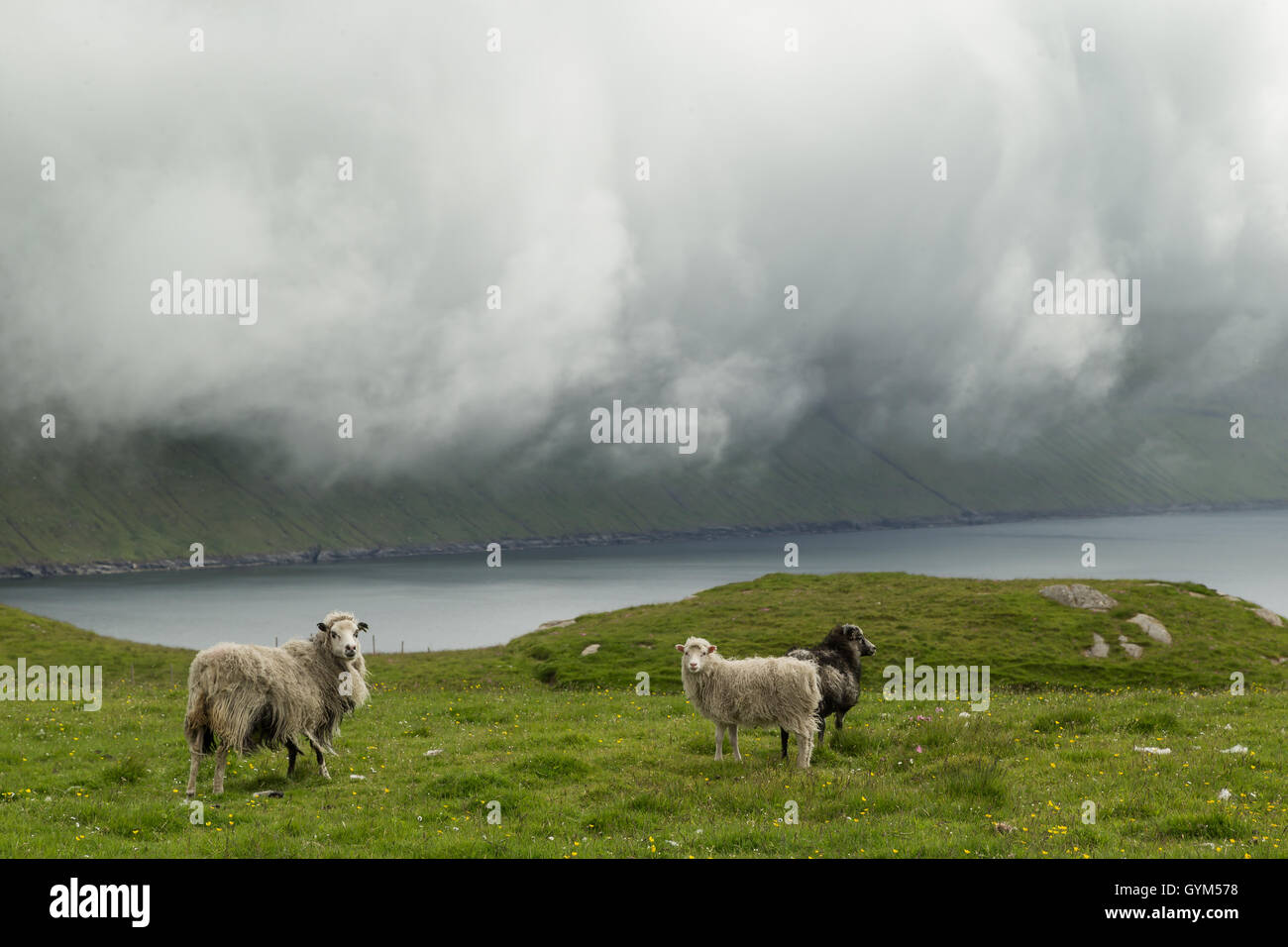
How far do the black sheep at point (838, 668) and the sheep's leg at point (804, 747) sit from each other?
1.99 m

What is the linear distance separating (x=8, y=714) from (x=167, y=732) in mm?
7668

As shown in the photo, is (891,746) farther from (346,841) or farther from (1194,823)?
(346,841)

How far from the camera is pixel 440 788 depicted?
55.0ft

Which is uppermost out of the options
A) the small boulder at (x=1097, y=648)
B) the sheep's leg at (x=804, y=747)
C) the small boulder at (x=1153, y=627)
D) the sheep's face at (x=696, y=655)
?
the sheep's face at (x=696, y=655)

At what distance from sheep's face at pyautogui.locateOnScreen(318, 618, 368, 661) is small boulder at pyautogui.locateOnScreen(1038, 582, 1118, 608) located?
169 ft

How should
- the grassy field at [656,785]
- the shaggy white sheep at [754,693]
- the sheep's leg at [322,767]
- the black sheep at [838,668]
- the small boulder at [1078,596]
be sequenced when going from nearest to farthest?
1. the grassy field at [656,785]
2. the sheep's leg at [322,767]
3. the shaggy white sheep at [754,693]
4. the black sheep at [838,668]
5. the small boulder at [1078,596]

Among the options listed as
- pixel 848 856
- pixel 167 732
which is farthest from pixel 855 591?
pixel 848 856

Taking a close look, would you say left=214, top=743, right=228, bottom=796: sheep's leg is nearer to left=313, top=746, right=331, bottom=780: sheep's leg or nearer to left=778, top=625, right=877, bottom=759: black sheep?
left=313, top=746, right=331, bottom=780: sheep's leg

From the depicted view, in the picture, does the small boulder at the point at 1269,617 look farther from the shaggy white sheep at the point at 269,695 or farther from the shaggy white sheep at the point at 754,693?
the shaggy white sheep at the point at 269,695

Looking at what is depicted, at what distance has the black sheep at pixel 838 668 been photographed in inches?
870

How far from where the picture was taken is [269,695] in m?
17.8

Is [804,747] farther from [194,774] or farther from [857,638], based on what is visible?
[194,774]

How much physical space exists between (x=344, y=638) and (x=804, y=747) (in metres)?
10.1

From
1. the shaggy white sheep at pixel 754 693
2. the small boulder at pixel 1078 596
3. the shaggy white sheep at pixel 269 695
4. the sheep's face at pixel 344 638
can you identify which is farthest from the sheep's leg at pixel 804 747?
the small boulder at pixel 1078 596
